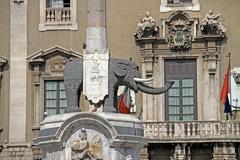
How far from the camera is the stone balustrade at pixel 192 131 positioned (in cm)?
3422

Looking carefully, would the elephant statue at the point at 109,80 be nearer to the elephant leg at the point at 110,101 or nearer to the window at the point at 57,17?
the elephant leg at the point at 110,101

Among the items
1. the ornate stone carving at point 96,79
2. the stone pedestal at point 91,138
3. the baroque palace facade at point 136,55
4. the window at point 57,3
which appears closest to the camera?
the stone pedestal at point 91,138

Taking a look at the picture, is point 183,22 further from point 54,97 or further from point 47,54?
point 54,97

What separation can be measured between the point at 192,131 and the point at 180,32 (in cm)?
426

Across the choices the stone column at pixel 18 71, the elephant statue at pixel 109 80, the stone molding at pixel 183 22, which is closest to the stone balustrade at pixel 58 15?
the stone column at pixel 18 71

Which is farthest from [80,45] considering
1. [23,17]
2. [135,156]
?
[135,156]

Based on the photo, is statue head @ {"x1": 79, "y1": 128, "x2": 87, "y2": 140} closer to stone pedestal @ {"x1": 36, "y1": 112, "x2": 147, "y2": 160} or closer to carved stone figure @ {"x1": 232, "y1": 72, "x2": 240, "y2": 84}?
stone pedestal @ {"x1": 36, "y1": 112, "x2": 147, "y2": 160}

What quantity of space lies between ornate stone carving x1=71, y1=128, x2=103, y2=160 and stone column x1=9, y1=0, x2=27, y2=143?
54.0 ft

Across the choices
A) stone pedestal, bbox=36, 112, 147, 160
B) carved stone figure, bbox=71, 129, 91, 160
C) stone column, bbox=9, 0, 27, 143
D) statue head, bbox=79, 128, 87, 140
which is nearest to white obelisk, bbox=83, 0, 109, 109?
stone pedestal, bbox=36, 112, 147, 160

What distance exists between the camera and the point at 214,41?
35719mm

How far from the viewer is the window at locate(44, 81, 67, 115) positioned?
36097 mm

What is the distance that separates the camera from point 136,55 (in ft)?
119

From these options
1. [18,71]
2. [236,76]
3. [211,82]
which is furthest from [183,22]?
[18,71]

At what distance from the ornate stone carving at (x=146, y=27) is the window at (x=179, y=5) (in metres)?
0.82
